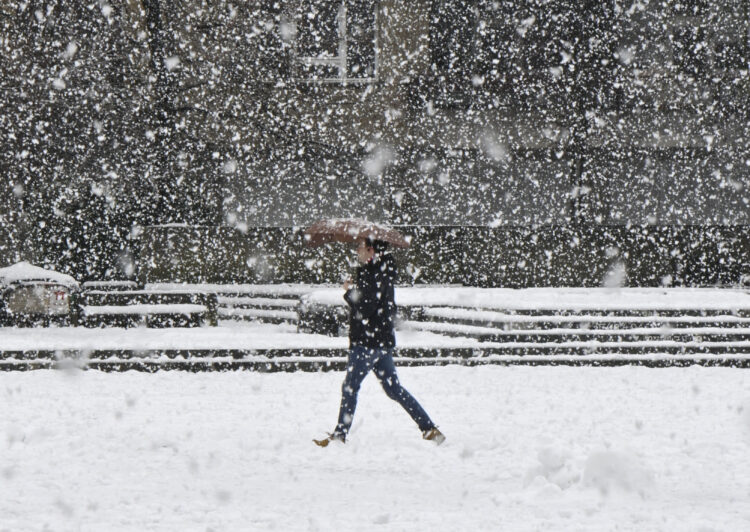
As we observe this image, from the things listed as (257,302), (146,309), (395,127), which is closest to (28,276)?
(146,309)

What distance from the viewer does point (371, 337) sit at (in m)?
7.71

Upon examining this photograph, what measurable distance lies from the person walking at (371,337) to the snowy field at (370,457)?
24cm

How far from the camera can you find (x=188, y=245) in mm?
20500

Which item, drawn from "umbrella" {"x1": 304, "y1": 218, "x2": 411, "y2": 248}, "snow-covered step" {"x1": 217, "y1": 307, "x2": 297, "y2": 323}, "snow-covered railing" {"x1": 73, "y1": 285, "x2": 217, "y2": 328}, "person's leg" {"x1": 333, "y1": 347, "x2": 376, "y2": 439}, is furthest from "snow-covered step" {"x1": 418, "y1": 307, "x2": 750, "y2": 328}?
"person's leg" {"x1": 333, "y1": 347, "x2": 376, "y2": 439}

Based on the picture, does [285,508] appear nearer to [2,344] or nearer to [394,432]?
[394,432]

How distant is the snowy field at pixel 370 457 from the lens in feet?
18.7

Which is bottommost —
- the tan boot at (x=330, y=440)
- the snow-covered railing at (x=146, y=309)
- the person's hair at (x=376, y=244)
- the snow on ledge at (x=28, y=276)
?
the snow-covered railing at (x=146, y=309)

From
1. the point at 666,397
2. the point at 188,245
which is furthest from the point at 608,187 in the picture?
the point at 666,397

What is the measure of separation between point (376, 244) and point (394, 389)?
42.2 inches

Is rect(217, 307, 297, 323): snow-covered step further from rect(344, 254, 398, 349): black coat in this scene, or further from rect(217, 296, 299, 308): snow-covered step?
rect(344, 254, 398, 349): black coat

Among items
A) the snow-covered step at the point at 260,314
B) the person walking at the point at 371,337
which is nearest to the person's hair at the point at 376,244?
the person walking at the point at 371,337

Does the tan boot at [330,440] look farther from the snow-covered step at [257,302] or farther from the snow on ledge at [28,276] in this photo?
the snow-covered step at [257,302]

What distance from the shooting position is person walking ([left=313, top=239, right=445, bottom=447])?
25.3 ft

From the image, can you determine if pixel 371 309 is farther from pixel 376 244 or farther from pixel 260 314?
pixel 260 314
